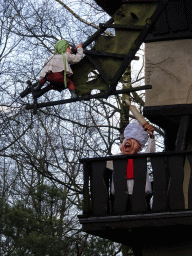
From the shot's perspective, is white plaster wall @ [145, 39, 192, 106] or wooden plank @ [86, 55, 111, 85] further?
white plaster wall @ [145, 39, 192, 106]

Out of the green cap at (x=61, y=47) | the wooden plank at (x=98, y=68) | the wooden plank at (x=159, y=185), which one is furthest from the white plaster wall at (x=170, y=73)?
the wooden plank at (x=159, y=185)

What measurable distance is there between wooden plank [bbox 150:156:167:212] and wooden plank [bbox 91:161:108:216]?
2.27 feet

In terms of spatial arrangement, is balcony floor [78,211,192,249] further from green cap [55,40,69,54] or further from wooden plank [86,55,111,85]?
green cap [55,40,69,54]

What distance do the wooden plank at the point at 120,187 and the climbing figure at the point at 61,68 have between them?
1378 millimetres

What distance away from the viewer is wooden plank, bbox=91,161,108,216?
8289 millimetres

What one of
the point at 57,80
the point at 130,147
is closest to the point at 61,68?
the point at 57,80

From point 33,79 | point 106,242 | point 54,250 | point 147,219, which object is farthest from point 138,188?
point 33,79

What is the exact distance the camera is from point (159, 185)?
819 centimetres

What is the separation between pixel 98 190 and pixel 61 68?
195 centimetres

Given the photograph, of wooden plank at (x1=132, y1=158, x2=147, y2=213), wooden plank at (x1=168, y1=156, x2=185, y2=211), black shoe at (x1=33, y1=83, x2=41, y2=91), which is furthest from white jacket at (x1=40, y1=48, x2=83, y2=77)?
wooden plank at (x1=168, y1=156, x2=185, y2=211)

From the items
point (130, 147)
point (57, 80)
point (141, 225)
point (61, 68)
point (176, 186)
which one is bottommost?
point (141, 225)

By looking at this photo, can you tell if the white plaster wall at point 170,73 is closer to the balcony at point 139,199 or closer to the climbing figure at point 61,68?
the climbing figure at point 61,68

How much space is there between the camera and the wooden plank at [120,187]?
8.23 metres

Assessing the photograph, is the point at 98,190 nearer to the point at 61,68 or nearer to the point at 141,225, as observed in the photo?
the point at 141,225
